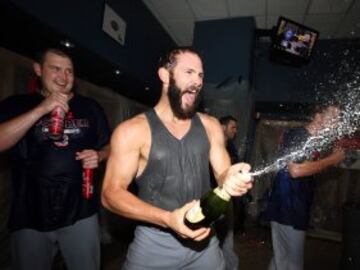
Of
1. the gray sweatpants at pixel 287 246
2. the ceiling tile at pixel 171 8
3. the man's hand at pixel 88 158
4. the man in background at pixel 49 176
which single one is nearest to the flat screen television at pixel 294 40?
the ceiling tile at pixel 171 8

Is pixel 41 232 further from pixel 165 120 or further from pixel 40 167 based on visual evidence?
pixel 165 120

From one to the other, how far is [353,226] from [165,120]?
3.34m

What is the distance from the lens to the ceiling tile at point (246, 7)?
5.75 metres

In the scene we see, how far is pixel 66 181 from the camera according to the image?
2.46 meters

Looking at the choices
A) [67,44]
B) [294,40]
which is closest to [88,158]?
[67,44]

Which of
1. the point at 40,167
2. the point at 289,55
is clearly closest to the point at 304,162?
the point at 40,167

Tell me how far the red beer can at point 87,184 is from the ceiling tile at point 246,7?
448 centimetres

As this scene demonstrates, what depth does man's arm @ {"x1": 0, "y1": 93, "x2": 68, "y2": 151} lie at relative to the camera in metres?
2.22

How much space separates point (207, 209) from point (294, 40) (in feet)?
18.1

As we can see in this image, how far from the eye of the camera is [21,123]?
2244 mm

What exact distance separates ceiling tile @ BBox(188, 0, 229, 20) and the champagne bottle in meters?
5.05

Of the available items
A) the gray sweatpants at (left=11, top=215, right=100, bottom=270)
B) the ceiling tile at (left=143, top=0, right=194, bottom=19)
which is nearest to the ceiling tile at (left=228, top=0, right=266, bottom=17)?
the ceiling tile at (left=143, top=0, right=194, bottom=19)

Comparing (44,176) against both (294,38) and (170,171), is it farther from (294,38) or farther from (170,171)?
(294,38)

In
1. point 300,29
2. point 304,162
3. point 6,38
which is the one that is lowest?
point 304,162
